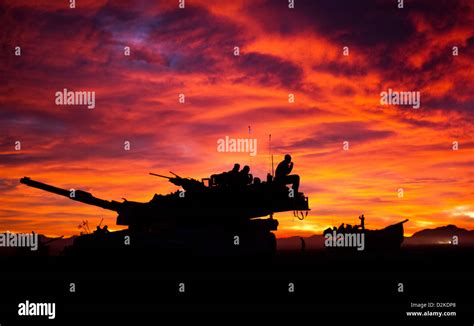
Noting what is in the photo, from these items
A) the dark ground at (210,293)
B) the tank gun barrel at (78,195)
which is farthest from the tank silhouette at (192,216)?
the dark ground at (210,293)

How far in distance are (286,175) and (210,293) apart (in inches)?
326

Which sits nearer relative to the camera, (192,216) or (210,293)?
(210,293)

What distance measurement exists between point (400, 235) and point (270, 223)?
59.4 meters

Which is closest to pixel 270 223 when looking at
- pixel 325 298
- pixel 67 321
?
pixel 325 298

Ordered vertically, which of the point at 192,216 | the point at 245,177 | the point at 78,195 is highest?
the point at 245,177

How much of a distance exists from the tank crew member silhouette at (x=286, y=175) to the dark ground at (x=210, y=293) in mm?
4250

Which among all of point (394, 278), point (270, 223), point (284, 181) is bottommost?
point (394, 278)

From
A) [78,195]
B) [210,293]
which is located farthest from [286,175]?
[78,195]

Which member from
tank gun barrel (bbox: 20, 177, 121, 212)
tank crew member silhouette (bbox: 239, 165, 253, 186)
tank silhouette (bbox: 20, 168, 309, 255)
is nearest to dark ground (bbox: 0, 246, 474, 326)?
tank silhouette (bbox: 20, 168, 309, 255)

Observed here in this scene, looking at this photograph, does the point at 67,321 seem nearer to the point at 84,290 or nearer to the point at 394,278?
the point at 84,290

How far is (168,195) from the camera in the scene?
22.7 metres

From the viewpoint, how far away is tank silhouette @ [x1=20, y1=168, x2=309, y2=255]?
21578mm

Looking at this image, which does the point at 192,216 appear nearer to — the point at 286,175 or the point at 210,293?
the point at 286,175

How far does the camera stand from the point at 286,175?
76.3ft
